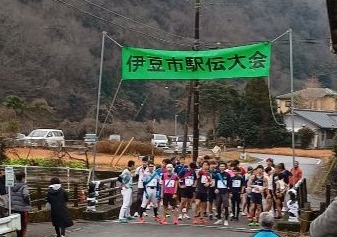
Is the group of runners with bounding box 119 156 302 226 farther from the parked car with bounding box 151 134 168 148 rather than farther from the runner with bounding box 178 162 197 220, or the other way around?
the parked car with bounding box 151 134 168 148

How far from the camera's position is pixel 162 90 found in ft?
264

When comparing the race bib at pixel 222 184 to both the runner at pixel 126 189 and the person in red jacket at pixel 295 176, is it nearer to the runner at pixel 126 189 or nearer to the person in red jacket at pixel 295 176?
the person in red jacket at pixel 295 176

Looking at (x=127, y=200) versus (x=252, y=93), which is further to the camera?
(x=252, y=93)

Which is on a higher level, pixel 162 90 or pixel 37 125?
pixel 162 90

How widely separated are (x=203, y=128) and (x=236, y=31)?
1675 centimetres

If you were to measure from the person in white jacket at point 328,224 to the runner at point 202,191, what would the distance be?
13976 millimetres

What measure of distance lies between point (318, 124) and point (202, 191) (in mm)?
55790

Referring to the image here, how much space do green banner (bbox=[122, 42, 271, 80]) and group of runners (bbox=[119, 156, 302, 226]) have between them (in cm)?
269

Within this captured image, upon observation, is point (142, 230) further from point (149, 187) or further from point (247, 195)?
point (247, 195)

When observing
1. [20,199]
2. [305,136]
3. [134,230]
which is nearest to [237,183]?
[134,230]

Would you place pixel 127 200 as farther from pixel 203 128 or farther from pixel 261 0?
pixel 261 0

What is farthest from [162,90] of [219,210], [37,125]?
[219,210]

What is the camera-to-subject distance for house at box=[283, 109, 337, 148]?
69.4m

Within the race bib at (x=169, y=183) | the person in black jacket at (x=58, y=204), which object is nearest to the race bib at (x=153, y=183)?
the race bib at (x=169, y=183)
